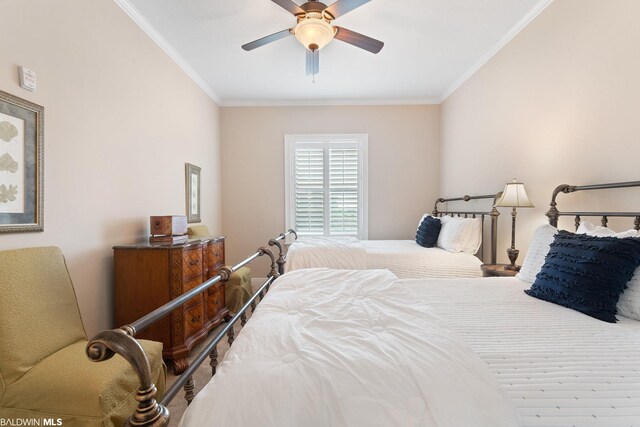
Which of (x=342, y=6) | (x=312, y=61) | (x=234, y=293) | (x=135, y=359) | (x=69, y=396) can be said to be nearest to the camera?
(x=135, y=359)

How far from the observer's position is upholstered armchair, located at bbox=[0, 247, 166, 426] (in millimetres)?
1123

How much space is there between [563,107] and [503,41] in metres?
1.08

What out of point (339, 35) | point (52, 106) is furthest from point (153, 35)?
A: point (339, 35)

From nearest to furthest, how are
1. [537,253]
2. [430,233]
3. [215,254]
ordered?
[537,253] → [215,254] → [430,233]

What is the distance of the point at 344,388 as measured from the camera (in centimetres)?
68

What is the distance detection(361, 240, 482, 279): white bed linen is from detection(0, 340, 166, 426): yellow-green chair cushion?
2060 millimetres

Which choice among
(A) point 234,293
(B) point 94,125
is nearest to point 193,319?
(A) point 234,293

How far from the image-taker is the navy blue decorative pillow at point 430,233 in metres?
3.16

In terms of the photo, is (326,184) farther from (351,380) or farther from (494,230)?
(351,380)

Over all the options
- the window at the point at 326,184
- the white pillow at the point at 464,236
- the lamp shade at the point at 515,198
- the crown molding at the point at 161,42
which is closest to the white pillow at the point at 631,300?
the lamp shade at the point at 515,198

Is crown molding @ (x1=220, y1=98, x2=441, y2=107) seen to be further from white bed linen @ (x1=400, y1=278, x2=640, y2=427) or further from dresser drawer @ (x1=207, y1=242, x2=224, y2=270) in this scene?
white bed linen @ (x1=400, y1=278, x2=640, y2=427)

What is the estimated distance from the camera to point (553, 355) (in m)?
0.86

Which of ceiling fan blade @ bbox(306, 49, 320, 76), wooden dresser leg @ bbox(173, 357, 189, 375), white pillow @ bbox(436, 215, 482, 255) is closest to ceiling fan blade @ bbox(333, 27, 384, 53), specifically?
ceiling fan blade @ bbox(306, 49, 320, 76)

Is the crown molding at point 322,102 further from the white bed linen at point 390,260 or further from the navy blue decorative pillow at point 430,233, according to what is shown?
the white bed linen at point 390,260
